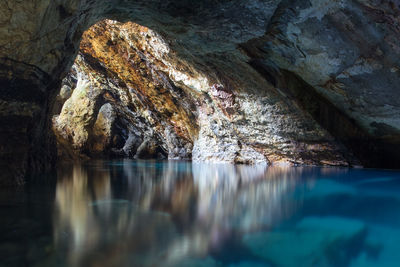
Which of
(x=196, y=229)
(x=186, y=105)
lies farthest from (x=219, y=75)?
(x=196, y=229)

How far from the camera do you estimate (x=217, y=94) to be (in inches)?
344

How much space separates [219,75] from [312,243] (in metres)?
6.75

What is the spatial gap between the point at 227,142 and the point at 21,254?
955 cm

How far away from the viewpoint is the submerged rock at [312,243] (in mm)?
1505

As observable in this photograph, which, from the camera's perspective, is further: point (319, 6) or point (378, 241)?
point (319, 6)

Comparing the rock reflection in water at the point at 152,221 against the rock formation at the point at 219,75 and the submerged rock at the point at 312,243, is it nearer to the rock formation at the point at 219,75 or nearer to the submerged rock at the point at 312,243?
the submerged rock at the point at 312,243

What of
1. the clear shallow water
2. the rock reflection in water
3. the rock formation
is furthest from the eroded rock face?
the clear shallow water

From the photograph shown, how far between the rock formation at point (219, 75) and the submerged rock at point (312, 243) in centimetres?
320

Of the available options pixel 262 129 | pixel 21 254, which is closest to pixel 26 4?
pixel 21 254

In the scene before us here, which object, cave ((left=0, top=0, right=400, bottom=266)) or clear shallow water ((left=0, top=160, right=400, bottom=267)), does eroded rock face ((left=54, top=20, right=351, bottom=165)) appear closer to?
cave ((left=0, top=0, right=400, bottom=266))

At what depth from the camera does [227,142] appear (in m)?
10.8

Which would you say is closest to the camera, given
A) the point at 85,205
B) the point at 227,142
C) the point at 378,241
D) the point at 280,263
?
the point at 280,263

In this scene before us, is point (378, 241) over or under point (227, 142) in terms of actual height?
under

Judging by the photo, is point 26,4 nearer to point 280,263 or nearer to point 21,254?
point 21,254
